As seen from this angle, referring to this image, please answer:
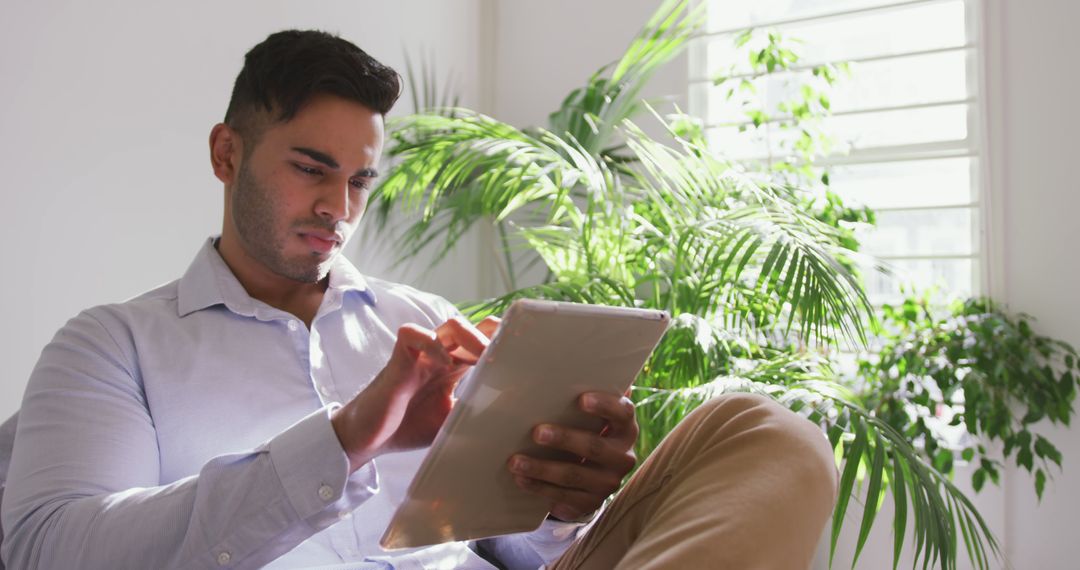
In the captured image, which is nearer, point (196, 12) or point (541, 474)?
point (541, 474)

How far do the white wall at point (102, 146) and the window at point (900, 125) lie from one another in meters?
1.69

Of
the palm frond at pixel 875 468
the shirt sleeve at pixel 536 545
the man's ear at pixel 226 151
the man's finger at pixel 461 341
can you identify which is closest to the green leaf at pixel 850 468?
Answer: the palm frond at pixel 875 468

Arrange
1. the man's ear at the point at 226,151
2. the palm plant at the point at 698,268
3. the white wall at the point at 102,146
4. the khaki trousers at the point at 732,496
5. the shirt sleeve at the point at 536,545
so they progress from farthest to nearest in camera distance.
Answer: the white wall at the point at 102,146
the palm plant at the point at 698,268
the man's ear at the point at 226,151
the shirt sleeve at the point at 536,545
the khaki trousers at the point at 732,496

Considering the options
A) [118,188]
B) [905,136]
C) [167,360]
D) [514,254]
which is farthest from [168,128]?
[905,136]

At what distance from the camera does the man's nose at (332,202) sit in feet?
5.01

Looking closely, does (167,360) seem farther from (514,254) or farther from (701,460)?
(514,254)

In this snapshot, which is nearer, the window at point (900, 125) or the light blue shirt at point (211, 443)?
the light blue shirt at point (211, 443)

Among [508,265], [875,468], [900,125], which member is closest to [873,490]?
[875,468]

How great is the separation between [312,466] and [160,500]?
0.19m

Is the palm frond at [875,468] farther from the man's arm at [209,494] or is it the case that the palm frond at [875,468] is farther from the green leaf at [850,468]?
the man's arm at [209,494]

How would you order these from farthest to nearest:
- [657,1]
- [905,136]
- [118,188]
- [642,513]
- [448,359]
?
[657,1] → [905,136] → [118,188] → [642,513] → [448,359]

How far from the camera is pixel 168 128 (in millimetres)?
2342

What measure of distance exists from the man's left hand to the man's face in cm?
56

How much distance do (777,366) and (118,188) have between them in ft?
5.00
